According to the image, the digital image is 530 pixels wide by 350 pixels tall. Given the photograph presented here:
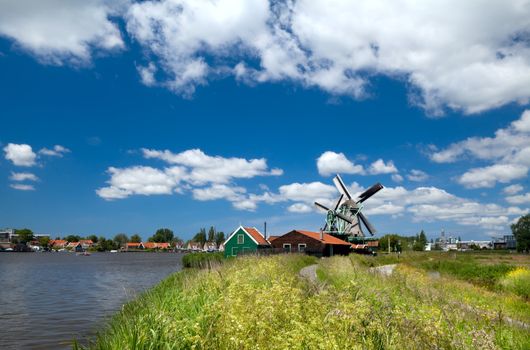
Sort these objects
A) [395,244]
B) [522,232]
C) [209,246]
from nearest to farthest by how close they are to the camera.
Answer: [395,244], [522,232], [209,246]

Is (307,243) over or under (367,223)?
under

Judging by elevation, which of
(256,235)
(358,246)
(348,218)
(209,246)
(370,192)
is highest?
(370,192)

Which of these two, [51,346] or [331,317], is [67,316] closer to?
[51,346]

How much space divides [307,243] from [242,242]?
8.77m

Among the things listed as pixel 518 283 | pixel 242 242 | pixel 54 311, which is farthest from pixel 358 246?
pixel 54 311

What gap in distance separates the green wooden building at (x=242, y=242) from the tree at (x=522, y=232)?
100320 millimetres

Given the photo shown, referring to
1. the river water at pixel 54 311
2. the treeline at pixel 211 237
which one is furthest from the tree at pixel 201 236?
the river water at pixel 54 311

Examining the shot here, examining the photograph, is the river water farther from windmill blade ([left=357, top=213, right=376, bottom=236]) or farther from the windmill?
windmill blade ([left=357, top=213, right=376, bottom=236])

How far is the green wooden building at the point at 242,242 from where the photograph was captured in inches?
2250

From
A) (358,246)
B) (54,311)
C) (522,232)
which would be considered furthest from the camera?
(522,232)

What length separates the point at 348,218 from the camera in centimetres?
6569

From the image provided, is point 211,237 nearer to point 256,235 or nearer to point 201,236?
point 201,236

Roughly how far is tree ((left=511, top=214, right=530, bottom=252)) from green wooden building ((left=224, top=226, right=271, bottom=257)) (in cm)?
10032

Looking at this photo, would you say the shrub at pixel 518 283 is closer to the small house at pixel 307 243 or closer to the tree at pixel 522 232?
the small house at pixel 307 243
